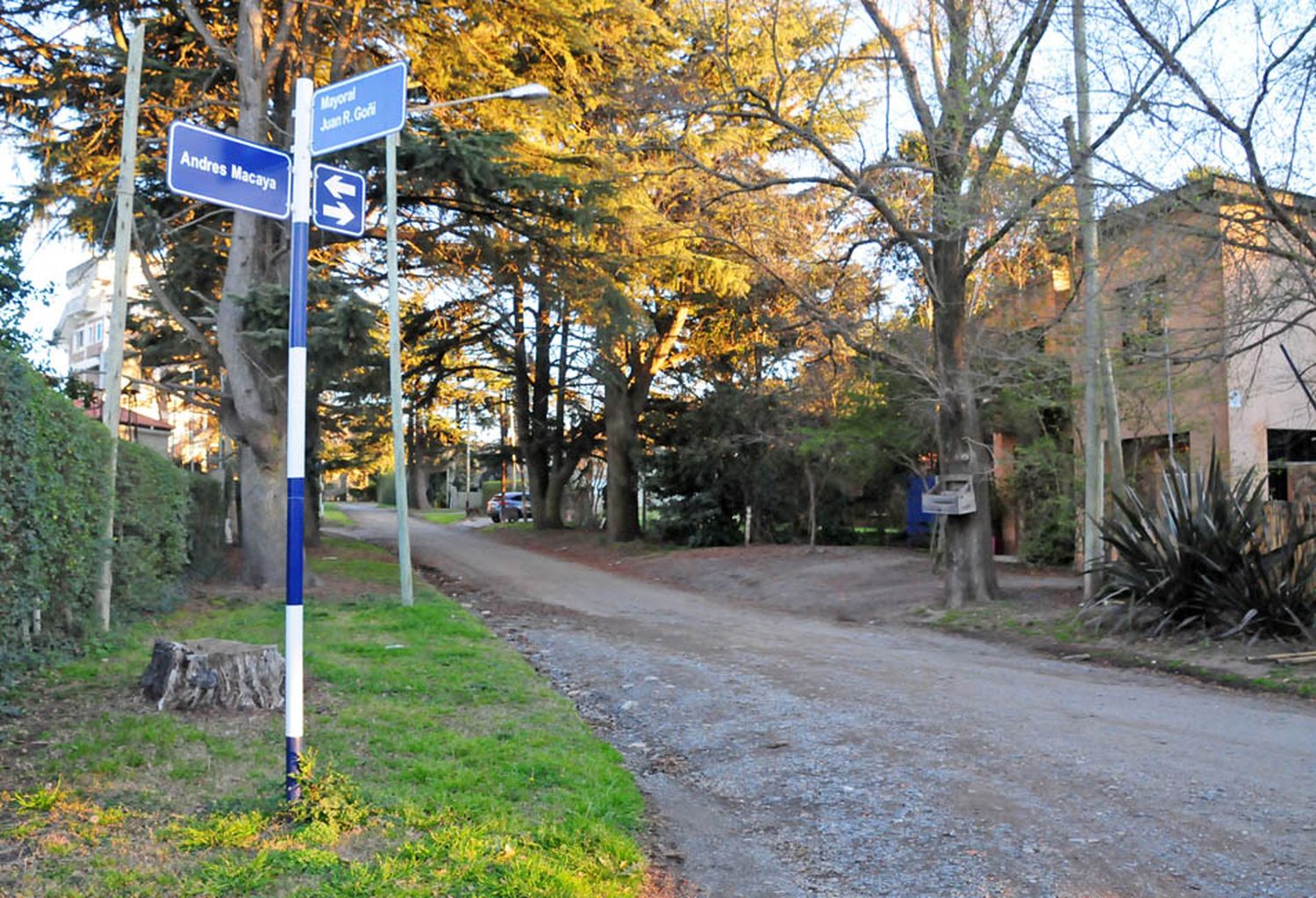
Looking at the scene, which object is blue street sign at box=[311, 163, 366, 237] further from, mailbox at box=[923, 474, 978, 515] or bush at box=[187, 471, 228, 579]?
mailbox at box=[923, 474, 978, 515]

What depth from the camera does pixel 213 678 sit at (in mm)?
7578

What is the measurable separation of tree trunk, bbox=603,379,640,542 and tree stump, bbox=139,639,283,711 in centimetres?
2180

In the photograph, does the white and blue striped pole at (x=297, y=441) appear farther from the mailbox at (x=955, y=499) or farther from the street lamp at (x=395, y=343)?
the mailbox at (x=955, y=499)

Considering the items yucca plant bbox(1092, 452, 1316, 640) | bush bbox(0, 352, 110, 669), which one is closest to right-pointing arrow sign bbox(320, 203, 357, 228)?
bush bbox(0, 352, 110, 669)

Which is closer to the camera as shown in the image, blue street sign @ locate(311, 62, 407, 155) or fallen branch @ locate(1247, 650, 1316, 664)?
blue street sign @ locate(311, 62, 407, 155)

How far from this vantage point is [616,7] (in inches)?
739

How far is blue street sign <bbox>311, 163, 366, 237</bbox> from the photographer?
19.7 ft

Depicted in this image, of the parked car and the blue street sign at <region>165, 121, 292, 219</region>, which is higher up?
the blue street sign at <region>165, 121, 292, 219</region>

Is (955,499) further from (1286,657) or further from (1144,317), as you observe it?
→ (1286,657)

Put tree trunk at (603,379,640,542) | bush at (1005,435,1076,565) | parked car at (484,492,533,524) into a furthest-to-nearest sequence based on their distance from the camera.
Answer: parked car at (484,492,533,524)
tree trunk at (603,379,640,542)
bush at (1005,435,1076,565)

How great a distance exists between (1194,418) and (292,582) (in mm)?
18375

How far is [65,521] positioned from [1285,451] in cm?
2047

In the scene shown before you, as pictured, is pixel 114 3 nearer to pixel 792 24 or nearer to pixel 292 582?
pixel 792 24

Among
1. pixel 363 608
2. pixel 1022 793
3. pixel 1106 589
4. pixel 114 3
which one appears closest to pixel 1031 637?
pixel 1106 589
